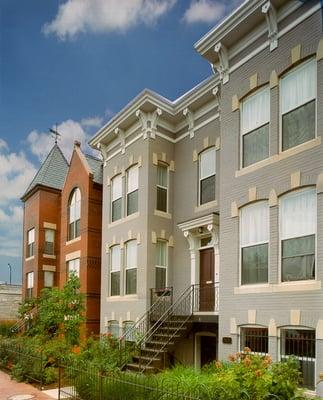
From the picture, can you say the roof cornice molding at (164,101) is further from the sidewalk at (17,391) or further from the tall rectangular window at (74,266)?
the sidewalk at (17,391)

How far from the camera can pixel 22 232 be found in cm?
2500

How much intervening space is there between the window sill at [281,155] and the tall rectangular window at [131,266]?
19.6 feet

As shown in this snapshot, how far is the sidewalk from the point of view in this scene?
11406 mm

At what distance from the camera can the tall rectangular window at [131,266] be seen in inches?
617

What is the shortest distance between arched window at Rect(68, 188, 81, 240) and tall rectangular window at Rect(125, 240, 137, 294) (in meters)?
4.61

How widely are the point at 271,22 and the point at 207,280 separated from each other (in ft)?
24.5

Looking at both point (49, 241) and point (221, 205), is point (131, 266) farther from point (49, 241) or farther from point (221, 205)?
point (49, 241)

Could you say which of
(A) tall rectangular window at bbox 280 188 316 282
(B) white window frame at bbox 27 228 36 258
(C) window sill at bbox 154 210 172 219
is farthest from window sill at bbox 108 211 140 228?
(B) white window frame at bbox 27 228 36 258

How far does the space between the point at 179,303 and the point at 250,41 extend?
7.95 m

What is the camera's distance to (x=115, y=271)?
55.6ft

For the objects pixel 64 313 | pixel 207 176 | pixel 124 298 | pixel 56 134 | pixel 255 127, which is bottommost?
pixel 64 313

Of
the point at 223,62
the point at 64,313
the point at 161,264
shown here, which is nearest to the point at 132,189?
the point at 161,264

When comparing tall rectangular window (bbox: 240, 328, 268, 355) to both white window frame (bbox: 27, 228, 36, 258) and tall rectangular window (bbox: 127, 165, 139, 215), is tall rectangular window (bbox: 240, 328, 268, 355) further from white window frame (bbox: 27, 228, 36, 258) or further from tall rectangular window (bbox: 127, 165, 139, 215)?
white window frame (bbox: 27, 228, 36, 258)

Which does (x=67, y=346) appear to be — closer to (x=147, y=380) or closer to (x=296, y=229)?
(x=147, y=380)
